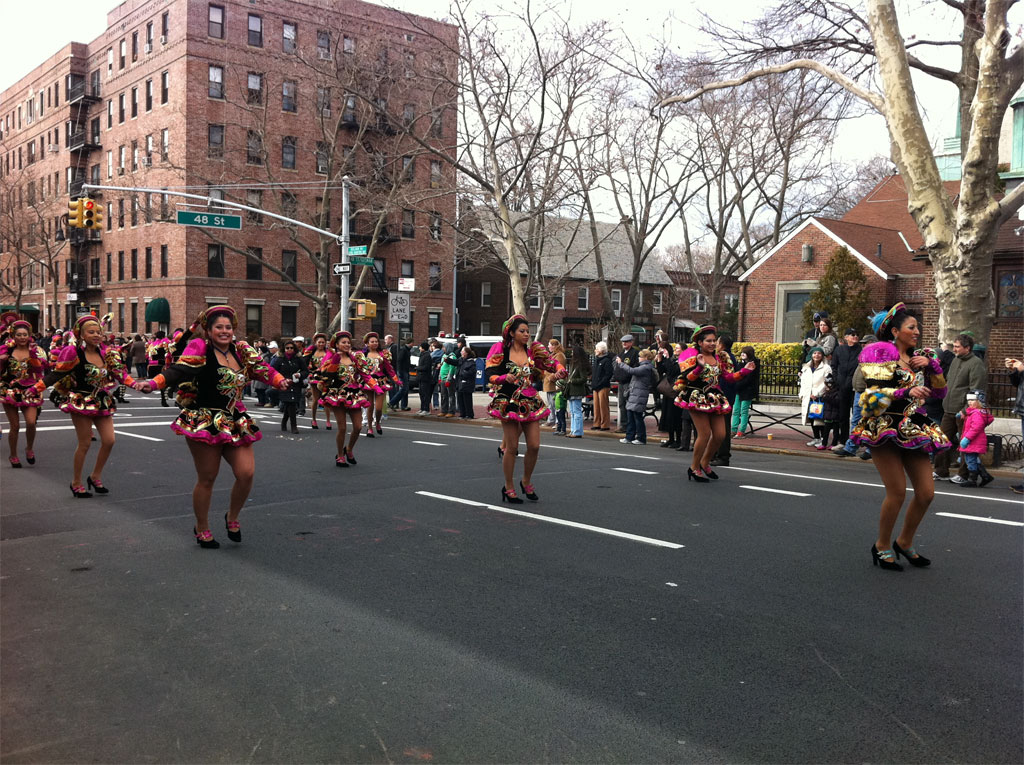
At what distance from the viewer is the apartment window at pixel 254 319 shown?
47625 mm

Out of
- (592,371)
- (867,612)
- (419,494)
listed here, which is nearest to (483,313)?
(592,371)

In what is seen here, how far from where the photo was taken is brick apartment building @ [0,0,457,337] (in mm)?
40750

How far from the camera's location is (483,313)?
2333 inches

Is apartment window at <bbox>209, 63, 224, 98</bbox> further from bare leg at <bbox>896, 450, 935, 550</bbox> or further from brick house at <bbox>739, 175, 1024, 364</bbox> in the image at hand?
bare leg at <bbox>896, 450, 935, 550</bbox>

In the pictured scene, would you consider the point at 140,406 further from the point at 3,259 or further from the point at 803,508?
the point at 3,259

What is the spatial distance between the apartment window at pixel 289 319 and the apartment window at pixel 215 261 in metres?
4.01

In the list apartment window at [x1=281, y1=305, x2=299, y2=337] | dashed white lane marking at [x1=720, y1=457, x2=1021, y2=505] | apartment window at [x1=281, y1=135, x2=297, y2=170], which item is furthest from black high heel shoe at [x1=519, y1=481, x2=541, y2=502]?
apartment window at [x1=281, y1=305, x2=299, y2=337]

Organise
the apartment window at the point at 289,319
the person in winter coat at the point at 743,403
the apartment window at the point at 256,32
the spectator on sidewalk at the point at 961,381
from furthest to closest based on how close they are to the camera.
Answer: the apartment window at the point at 289,319 < the apartment window at the point at 256,32 < the person in winter coat at the point at 743,403 < the spectator on sidewalk at the point at 961,381

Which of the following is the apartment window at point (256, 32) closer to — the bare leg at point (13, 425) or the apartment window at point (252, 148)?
the apartment window at point (252, 148)

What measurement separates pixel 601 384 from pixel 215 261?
3462cm

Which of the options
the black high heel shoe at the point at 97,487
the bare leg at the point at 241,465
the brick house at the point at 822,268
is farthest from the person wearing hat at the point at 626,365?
the brick house at the point at 822,268

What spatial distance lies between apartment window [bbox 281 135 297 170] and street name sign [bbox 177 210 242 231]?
22.9 m

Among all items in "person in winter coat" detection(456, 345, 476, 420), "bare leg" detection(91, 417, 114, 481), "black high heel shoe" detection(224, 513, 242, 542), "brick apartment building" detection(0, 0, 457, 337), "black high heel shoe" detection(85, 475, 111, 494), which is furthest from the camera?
"brick apartment building" detection(0, 0, 457, 337)

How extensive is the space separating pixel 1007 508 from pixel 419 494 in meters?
6.17
